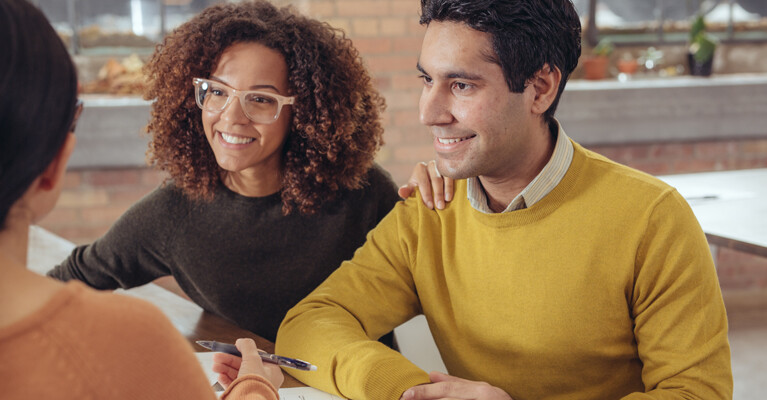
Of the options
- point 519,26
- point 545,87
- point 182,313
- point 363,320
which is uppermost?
point 519,26

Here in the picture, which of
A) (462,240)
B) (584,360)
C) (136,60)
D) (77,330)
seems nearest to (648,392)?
(584,360)

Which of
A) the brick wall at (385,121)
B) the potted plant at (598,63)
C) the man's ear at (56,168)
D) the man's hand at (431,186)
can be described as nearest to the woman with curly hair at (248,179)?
the man's hand at (431,186)

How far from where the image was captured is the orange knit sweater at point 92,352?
0.65m

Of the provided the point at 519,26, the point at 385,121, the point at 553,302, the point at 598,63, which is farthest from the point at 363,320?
the point at 598,63

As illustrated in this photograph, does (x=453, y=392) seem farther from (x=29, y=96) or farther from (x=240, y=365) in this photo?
(x=29, y=96)

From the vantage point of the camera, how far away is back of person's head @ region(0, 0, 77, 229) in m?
0.63

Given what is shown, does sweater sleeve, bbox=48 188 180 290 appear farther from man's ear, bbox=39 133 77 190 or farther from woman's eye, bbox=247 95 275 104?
man's ear, bbox=39 133 77 190

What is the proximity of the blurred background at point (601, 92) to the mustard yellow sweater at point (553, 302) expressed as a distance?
2088 millimetres

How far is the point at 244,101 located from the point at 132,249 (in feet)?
1.40

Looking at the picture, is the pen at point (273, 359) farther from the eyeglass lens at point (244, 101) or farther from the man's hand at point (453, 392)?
the eyeglass lens at point (244, 101)

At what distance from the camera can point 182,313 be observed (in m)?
1.75

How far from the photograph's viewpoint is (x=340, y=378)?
126 cm

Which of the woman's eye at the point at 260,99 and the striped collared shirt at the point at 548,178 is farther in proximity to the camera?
the woman's eye at the point at 260,99

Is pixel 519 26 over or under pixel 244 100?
over
